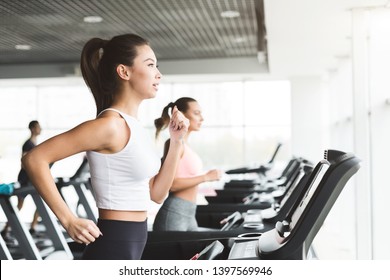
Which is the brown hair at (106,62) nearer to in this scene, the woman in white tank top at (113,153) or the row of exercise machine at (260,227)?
the woman in white tank top at (113,153)

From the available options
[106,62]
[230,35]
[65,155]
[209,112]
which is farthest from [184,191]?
[209,112]

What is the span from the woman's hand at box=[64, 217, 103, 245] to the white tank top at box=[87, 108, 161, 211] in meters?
0.15

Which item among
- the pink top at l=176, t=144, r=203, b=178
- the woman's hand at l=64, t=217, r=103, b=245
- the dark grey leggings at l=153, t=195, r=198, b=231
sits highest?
the pink top at l=176, t=144, r=203, b=178

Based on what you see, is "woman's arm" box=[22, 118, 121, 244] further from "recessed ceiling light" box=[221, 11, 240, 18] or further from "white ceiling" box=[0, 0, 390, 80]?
"recessed ceiling light" box=[221, 11, 240, 18]

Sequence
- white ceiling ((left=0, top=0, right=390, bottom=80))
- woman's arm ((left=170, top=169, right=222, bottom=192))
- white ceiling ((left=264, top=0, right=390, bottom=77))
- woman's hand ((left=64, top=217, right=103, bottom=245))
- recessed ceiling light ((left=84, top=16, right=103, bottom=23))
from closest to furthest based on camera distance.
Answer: woman's hand ((left=64, top=217, right=103, bottom=245)) < woman's arm ((left=170, top=169, right=222, bottom=192)) < white ceiling ((left=264, top=0, right=390, bottom=77)) < white ceiling ((left=0, top=0, right=390, bottom=80)) < recessed ceiling light ((left=84, top=16, right=103, bottom=23))

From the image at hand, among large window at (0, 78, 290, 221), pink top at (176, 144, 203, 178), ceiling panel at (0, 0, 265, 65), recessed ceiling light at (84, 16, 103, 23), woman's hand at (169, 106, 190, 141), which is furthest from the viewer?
large window at (0, 78, 290, 221)

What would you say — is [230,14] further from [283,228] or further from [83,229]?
[83,229]

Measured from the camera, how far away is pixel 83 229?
1.61 metres

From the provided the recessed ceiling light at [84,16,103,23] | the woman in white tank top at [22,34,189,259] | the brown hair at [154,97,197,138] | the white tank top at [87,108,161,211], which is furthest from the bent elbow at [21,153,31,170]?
the recessed ceiling light at [84,16,103,23]

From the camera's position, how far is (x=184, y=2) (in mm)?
6520

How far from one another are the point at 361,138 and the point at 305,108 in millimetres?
5536

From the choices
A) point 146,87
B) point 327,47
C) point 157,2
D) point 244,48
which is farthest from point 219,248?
point 244,48

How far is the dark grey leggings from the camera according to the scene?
3352mm

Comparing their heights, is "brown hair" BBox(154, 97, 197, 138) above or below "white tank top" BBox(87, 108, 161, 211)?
above
